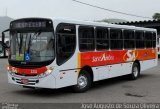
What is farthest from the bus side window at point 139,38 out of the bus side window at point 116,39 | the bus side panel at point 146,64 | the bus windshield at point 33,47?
the bus windshield at point 33,47

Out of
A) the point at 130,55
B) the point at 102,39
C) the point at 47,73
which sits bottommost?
the point at 47,73

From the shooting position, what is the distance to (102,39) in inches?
576

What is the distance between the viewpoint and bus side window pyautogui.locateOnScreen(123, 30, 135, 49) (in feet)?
54.9

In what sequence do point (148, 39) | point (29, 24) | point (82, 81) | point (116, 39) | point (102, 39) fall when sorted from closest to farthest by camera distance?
point (29, 24), point (82, 81), point (102, 39), point (116, 39), point (148, 39)

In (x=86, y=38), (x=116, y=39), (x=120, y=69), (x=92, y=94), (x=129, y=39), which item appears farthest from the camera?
(x=129, y=39)

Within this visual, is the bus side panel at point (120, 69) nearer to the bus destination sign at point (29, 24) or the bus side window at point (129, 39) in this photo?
the bus side window at point (129, 39)

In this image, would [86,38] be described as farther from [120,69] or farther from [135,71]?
[135,71]

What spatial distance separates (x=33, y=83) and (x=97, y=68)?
3.13 m

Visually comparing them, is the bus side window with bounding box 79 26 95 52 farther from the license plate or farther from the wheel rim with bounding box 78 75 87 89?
the license plate

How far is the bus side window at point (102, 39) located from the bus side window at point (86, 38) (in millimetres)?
402

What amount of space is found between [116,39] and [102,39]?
135 cm

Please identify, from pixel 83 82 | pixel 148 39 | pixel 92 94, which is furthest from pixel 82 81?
pixel 148 39

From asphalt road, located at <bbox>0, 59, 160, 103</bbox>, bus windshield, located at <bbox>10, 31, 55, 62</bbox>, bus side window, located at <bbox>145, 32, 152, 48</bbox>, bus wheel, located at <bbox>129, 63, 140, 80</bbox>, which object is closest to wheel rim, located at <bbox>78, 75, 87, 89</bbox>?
asphalt road, located at <bbox>0, 59, 160, 103</bbox>

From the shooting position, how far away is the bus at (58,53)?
12.0 meters
